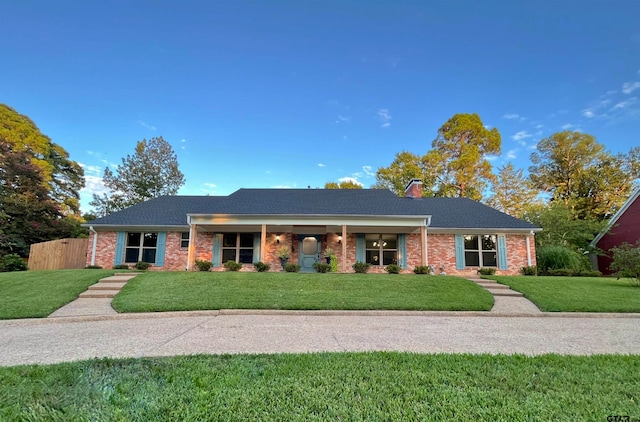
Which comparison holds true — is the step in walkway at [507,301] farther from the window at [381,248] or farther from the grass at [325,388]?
the window at [381,248]

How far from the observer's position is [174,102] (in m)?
16.3

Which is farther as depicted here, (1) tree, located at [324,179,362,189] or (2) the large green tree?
(1) tree, located at [324,179,362,189]

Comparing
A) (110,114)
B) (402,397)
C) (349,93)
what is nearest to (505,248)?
(349,93)

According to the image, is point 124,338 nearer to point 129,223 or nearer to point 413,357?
point 413,357

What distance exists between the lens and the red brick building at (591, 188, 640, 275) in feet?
55.1

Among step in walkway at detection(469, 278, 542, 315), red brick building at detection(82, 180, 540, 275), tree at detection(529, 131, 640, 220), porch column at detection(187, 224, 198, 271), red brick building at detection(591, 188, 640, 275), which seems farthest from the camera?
tree at detection(529, 131, 640, 220)

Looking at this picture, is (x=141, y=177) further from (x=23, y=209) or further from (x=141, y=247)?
(x=141, y=247)

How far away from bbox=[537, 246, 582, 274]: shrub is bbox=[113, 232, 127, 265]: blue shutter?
2017 centimetres

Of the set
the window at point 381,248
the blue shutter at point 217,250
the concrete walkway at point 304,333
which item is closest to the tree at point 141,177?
the blue shutter at point 217,250

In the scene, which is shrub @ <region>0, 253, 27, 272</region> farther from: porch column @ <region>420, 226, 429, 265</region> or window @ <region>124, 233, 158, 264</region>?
porch column @ <region>420, 226, 429, 265</region>

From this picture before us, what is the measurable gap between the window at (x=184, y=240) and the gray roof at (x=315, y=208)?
0.54 metres

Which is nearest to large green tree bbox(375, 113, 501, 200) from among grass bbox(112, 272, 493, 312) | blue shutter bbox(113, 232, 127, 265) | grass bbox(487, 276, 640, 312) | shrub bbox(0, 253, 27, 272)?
grass bbox(487, 276, 640, 312)

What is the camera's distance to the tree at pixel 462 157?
2755 cm

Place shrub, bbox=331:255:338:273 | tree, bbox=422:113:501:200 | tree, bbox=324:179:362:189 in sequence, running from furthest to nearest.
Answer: tree, bbox=324:179:362:189, tree, bbox=422:113:501:200, shrub, bbox=331:255:338:273
